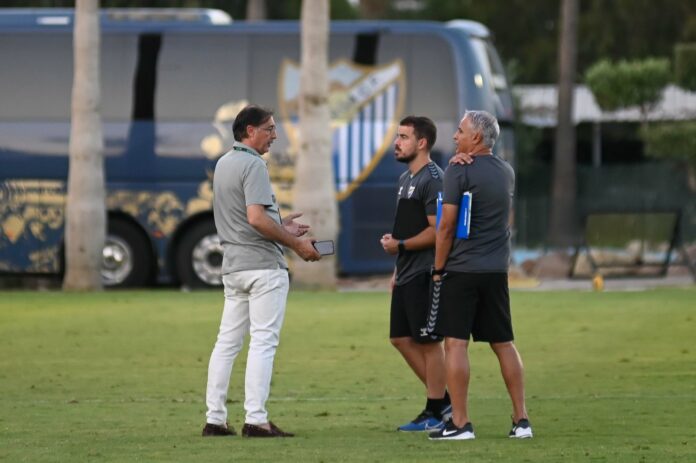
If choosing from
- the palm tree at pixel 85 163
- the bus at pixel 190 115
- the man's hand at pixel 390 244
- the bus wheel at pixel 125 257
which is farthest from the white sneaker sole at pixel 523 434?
the bus wheel at pixel 125 257

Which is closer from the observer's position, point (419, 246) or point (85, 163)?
point (419, 246)

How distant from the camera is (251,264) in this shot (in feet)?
35.8

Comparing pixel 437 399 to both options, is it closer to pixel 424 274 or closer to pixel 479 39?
pixel 424 274

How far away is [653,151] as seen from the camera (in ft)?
125

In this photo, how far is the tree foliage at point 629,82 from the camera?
41250 millimetres

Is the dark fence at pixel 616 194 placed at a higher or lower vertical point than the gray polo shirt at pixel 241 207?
lower

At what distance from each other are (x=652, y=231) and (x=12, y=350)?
13615 millimetres

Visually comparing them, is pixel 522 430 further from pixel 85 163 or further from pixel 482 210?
pixel 85 163

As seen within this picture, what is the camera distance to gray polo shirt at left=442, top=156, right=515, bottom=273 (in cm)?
1060

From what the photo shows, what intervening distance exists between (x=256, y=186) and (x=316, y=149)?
14.9 meters

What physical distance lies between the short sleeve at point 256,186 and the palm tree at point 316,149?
14.5 meters

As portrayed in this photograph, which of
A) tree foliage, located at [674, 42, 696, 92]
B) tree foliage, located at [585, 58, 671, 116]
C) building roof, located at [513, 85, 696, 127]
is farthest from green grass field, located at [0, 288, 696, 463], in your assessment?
building roof, located at [513, 85, 696, 127]

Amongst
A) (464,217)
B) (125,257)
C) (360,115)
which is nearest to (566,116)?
(360,115)

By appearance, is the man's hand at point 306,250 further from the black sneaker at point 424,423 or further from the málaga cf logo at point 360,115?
the málaga cf logo at point 360,115
